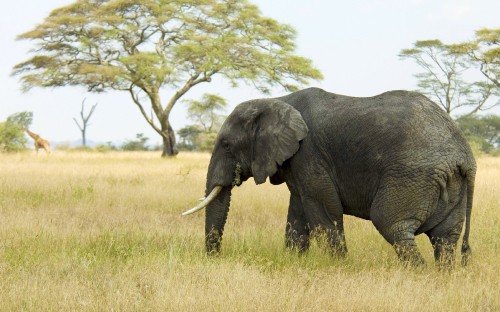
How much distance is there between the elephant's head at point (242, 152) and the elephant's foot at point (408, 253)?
132 centimetres

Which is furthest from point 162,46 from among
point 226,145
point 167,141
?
point 226,145

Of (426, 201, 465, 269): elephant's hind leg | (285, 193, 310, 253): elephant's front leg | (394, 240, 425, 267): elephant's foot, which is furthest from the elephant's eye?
(426, 201, 465, 269): elephant's hind leg

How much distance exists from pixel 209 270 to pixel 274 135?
4.78 feet

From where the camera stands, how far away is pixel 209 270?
5.16 meters

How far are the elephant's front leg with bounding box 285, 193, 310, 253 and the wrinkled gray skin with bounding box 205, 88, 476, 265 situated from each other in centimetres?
1

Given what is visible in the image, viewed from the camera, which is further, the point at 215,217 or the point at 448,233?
the point at 215,217

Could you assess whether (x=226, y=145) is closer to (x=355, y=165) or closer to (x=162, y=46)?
(x=355, y=165)

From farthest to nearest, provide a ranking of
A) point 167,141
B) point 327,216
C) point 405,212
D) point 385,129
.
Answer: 1. point 167,141
2. point 327,216
3. point 385,129
4. point 405,212

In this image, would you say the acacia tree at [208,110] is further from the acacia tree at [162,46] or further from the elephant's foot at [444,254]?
the elephant's foot at [444,254]

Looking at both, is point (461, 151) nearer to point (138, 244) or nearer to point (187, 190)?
point (138, 244)

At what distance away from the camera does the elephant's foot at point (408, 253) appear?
5.36m

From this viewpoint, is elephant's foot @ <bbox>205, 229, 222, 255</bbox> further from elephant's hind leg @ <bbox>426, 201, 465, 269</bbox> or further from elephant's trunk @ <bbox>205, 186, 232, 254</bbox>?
elephant's hind leg @ <bbox>426, 201, 465, 269</bbox>

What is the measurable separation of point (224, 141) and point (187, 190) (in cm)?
593

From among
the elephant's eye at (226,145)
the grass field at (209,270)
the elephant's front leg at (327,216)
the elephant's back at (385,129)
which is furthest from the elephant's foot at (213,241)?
the elephant's back at (385,129)
